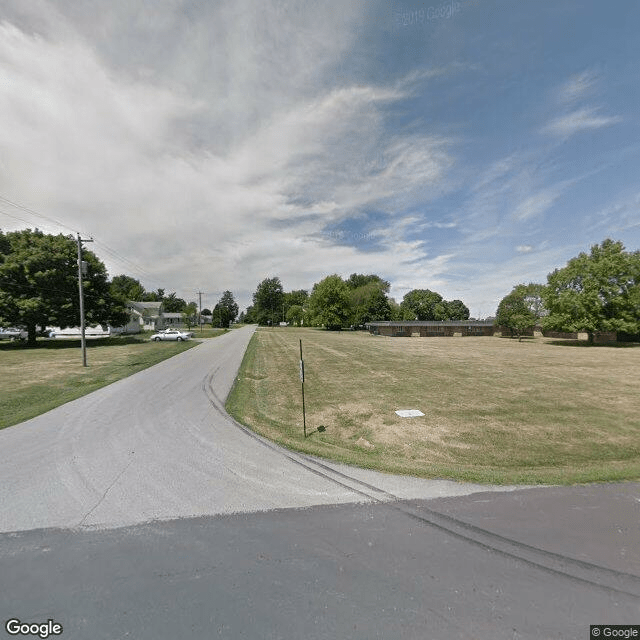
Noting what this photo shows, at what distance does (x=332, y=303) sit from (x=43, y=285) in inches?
2044

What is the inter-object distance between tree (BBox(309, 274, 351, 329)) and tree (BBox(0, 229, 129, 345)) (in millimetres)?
45728

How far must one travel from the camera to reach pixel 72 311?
2969 cm

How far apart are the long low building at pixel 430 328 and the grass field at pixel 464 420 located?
1431 inches

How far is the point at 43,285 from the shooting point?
28953mm

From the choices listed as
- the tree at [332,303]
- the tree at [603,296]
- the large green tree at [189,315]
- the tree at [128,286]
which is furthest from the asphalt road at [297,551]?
the tree at [128,286]

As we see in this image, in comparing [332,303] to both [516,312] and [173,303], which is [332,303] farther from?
[173,303]

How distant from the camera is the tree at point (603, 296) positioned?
3512cm

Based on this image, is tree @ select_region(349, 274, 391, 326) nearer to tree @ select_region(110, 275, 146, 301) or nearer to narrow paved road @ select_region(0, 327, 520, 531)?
narrow paved road @ select_region(0, 327, 520, 531)

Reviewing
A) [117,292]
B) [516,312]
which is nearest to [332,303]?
[516,312]

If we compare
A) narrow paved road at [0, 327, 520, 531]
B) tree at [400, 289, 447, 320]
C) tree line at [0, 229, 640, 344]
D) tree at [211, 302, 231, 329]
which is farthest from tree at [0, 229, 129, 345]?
tree at [400, 289, 447, 320]

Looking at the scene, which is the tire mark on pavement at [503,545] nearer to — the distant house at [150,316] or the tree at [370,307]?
the tree at [370,307]

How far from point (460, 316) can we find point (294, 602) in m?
116

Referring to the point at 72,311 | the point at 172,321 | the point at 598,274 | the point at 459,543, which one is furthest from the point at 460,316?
the point at 459,543

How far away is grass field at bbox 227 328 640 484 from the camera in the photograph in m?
6.24
